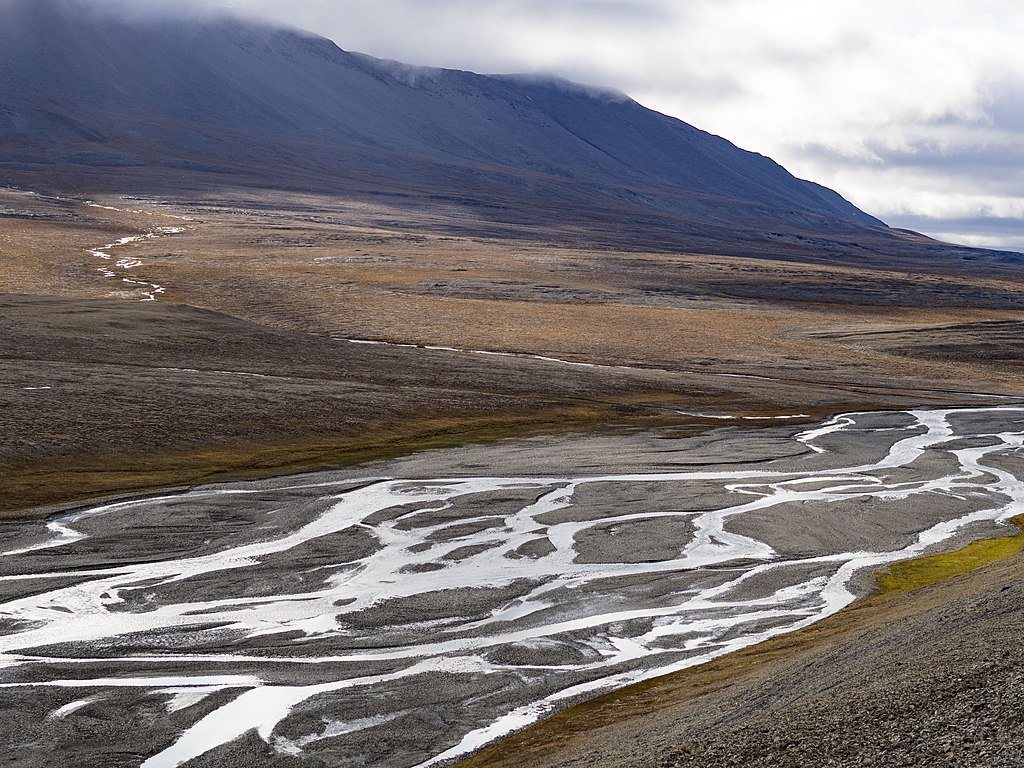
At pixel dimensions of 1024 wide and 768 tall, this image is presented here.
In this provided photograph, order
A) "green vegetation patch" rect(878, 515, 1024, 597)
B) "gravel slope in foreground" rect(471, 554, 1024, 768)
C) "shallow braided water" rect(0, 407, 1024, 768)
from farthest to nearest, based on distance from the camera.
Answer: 1. "green vegetation patch" rect(878, 515, 1024, 597)
2. "shallow braided water" rect(0, 407, 1024, 768)
3. "gravel slope in foreground" rect(471, 554, 1024, 768)

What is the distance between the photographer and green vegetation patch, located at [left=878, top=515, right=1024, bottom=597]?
106 ft

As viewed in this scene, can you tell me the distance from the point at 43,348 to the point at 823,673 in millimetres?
55536

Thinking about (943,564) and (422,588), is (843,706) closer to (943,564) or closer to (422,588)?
(422,588)

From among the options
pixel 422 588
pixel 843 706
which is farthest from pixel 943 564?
pixel 843 706

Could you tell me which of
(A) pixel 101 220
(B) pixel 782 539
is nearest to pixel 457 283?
(A) pixel 101 220

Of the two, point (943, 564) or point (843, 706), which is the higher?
point (843, 706)

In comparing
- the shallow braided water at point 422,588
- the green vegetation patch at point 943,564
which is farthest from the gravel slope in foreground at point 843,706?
Answer: the green vegetation patch at point 943,564

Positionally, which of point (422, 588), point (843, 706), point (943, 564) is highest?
point (843, 706)

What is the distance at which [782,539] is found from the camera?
123 feet

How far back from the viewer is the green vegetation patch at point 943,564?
32438 millimetres

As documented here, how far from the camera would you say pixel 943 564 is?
34844 millimetres

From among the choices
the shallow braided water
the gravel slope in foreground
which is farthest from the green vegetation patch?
the gravel slope in foreground

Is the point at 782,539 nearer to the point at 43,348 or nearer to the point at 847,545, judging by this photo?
the point at 847,545

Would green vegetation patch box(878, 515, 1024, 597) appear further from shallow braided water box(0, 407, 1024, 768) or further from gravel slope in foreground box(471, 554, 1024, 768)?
gravel slope in foreground box(471, 554, 1024, 768)
